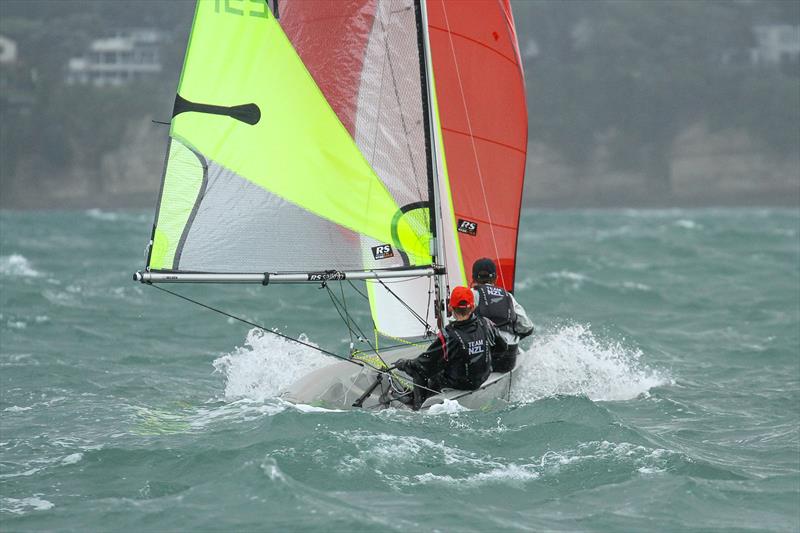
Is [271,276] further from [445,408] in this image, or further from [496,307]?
[496,307]

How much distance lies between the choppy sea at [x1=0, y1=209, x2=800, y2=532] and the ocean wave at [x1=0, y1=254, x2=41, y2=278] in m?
4.22

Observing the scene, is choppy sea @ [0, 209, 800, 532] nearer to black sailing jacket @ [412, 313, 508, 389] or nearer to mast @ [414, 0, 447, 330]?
black sailing jacket @ [412, 313, 508, 389]

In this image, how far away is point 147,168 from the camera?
211 ft

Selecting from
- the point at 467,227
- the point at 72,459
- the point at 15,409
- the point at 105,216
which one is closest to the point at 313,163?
the point at 467,227

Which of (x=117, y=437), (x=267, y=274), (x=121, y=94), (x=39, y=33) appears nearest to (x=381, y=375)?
(x=267, y=274)

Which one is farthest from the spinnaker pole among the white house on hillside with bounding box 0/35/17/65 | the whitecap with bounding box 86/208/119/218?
the white house on hillside with bounding box 0/35/17/65

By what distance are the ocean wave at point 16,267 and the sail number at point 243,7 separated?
11540 mm

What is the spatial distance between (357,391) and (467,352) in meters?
0.81

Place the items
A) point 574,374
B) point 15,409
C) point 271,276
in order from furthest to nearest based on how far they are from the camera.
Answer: point 574,374 → point 15,409 → point 271,276

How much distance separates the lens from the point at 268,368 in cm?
852

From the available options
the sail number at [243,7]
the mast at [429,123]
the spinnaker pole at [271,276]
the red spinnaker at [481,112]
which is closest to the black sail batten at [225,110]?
the sail number at [243,7]

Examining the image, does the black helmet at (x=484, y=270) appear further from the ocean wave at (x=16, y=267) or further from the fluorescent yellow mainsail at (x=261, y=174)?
the ocean wave at (x=16, y=267)

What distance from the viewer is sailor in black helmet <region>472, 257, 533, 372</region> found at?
290 inches

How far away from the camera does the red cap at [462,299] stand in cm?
682
